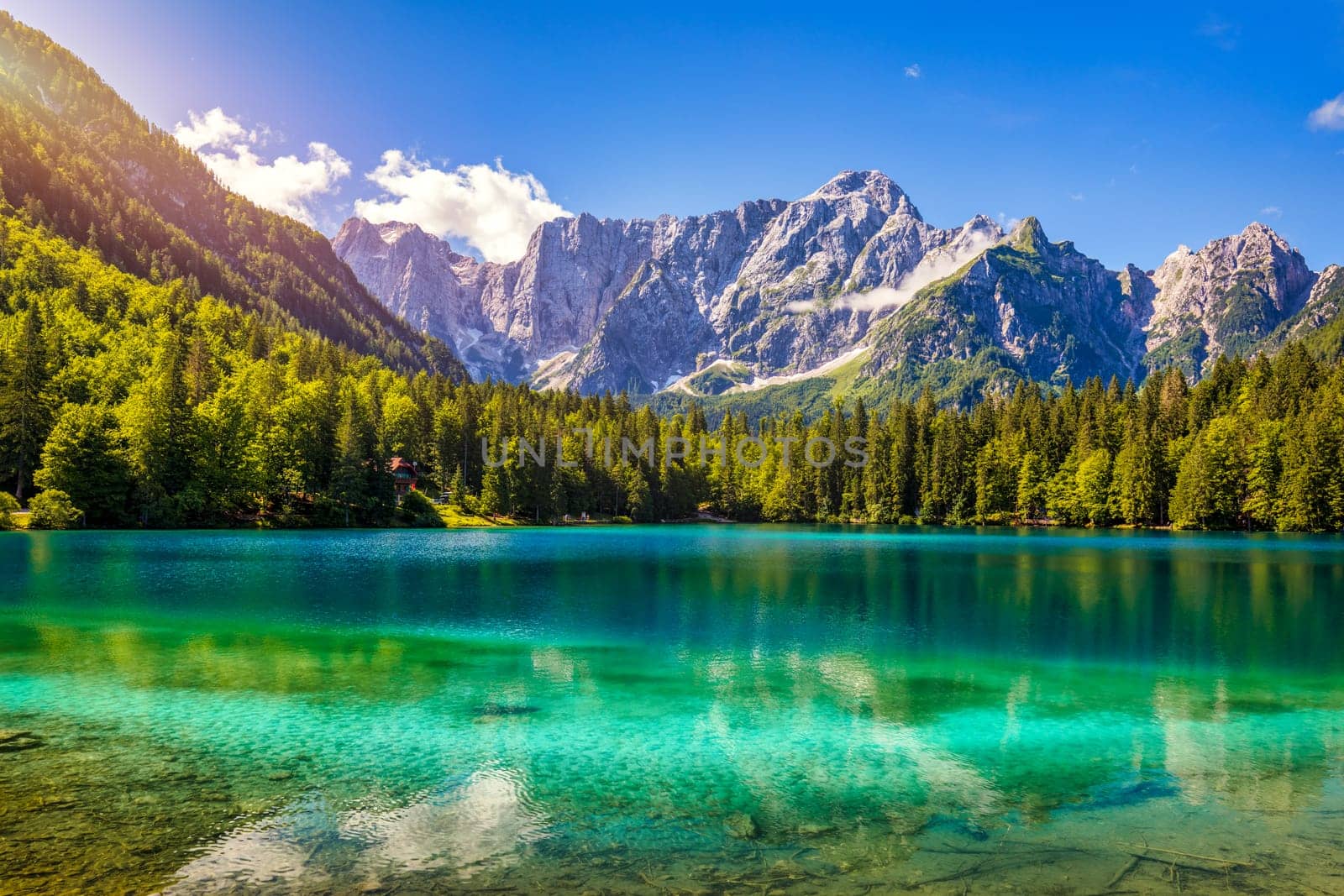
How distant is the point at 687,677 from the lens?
24422mm

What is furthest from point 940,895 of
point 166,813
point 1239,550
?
point 1239,550

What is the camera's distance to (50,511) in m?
79.0

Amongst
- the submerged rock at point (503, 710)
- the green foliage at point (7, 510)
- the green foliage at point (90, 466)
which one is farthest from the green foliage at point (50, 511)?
the submerged rock at point (503, 710)

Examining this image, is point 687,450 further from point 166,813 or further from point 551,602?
point 166,813

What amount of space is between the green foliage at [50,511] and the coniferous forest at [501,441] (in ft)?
0.89

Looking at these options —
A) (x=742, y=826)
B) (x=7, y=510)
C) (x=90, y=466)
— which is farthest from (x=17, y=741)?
(x=90, y=466)

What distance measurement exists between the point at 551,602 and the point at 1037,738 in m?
26.6

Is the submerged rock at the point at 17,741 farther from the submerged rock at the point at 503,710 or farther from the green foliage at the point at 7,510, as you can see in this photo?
the green foliage at the point at 7,510

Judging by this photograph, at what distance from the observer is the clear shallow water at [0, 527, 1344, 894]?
11.7 m

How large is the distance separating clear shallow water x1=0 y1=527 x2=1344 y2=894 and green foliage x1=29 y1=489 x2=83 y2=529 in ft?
151

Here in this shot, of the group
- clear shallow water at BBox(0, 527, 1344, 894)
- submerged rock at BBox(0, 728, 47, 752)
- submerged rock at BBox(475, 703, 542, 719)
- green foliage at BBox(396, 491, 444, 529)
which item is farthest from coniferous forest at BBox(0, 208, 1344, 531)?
submerged rock at BBox(475, 703, 542, 719)

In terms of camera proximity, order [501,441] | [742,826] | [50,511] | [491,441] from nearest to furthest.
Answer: [742,826] → [50,511] → [501,441] → [491,441]

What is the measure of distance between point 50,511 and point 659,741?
89.3 metres

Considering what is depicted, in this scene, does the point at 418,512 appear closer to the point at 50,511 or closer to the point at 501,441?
the point at 501,441
